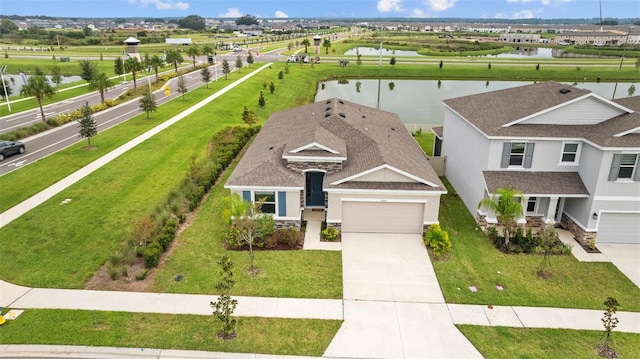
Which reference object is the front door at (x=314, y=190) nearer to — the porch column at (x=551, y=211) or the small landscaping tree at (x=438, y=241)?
the small landscaping tree at (x=438, y=241)

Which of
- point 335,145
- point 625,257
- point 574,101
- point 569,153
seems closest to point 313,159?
point 335,145

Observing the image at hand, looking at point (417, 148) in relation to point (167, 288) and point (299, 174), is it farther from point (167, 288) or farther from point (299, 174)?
point (167, 288)

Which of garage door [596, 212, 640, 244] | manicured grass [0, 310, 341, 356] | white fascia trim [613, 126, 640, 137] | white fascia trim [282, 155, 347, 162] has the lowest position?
manicured grass [0, 310, 341, 356]

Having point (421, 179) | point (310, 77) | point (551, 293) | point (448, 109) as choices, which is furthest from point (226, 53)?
point (551, 293)

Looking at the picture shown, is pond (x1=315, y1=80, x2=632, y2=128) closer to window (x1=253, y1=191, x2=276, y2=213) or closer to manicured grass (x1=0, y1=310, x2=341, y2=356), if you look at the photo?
window (x1=253, y1=191, x2=276, y2=213)

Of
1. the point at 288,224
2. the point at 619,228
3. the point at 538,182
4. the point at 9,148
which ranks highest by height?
the point at 538,182

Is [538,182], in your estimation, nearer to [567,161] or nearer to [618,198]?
[567,161]

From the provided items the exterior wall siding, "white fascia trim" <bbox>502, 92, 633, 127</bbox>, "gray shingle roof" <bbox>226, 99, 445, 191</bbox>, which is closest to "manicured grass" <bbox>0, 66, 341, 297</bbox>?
"gray shingle roof" <bbox>226, 99, 445, 191</bbox>
